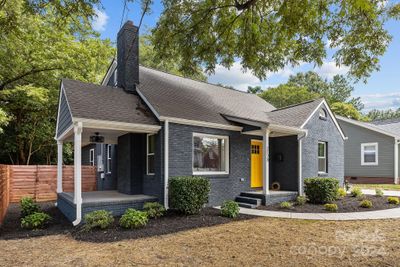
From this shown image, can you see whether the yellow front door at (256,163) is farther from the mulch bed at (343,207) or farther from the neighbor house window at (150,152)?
the neighbor house window at (150,152)

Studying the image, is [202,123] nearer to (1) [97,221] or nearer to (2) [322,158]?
(1) [97,221]

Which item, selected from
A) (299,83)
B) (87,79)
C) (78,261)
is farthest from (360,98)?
(78,261)

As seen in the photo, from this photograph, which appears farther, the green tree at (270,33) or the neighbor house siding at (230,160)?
the neighbor house siding at (230,160)

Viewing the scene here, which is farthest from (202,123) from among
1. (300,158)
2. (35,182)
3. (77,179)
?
(35,182)

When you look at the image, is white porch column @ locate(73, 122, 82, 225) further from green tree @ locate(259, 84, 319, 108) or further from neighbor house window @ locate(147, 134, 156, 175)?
green tree @ locate(259, 84, 319, 108)

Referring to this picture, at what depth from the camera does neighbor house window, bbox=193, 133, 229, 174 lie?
10.2 m

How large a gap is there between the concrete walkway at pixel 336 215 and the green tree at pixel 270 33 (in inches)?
164

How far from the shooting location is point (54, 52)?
16.1 meters

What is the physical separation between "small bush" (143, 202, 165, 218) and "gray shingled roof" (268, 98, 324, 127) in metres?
6.69

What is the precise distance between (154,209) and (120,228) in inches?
54.9

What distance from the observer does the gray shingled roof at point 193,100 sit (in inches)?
400


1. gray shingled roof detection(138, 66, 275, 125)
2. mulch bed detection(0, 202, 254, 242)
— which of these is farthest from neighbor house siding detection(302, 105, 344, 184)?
mulch bed detection(0, 202, 254, 242)

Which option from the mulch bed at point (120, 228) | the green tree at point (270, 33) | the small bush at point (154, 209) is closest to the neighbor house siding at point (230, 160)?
the small bush at point (154, 209)

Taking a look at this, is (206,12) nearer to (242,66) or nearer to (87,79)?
(242,66)
